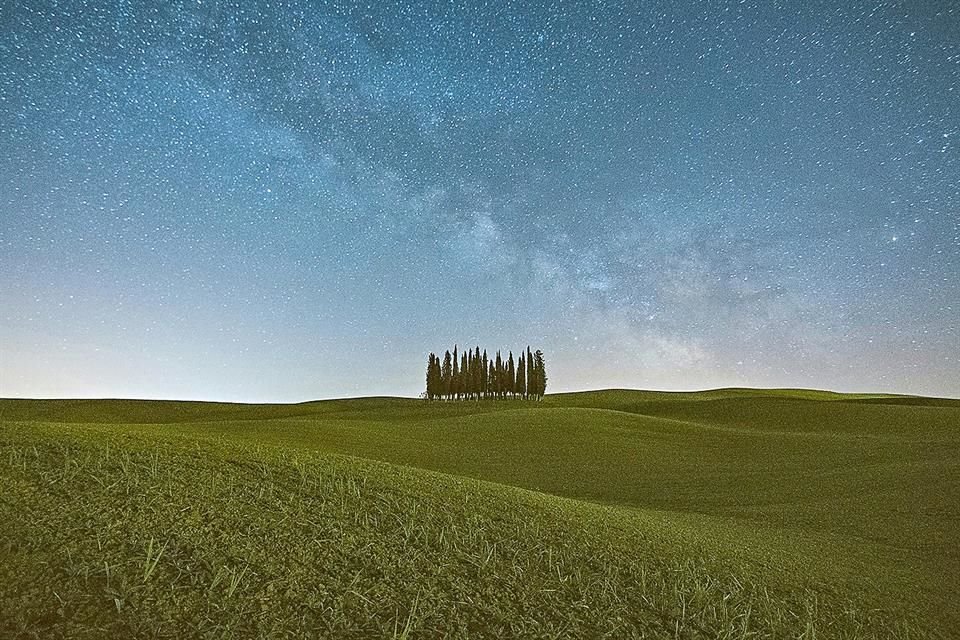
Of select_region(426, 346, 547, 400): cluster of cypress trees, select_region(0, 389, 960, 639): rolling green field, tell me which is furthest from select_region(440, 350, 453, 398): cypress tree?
select_region(0, 389, 960, 639): rolling green field

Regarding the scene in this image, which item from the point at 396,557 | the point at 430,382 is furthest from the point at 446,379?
the point at 396,557

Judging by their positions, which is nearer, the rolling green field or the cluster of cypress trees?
the rolling green field

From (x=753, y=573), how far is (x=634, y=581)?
7.14 feet

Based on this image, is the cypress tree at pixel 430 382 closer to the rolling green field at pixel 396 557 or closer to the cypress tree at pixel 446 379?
the cypress tree at pixel 446 379

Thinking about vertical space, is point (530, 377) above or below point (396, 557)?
above

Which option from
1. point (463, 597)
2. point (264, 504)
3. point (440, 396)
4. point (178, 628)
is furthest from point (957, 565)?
point (440, 396)

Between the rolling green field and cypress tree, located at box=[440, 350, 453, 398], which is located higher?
cypress tree, located at box=[440, 350, 453, 398]

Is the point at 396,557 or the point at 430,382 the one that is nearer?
the point at 396,557

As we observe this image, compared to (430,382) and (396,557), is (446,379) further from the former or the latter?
(396,557)

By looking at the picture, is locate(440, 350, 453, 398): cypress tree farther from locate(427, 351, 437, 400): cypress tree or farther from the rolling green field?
the rolling green field

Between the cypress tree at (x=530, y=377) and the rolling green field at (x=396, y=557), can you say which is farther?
the cypress tree at (x=530, y=377)

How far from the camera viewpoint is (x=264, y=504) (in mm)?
6340

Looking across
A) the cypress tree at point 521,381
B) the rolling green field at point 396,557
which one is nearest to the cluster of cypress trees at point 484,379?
the cypress tree at point 521,381

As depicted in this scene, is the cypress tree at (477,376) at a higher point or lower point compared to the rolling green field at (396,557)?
higher
